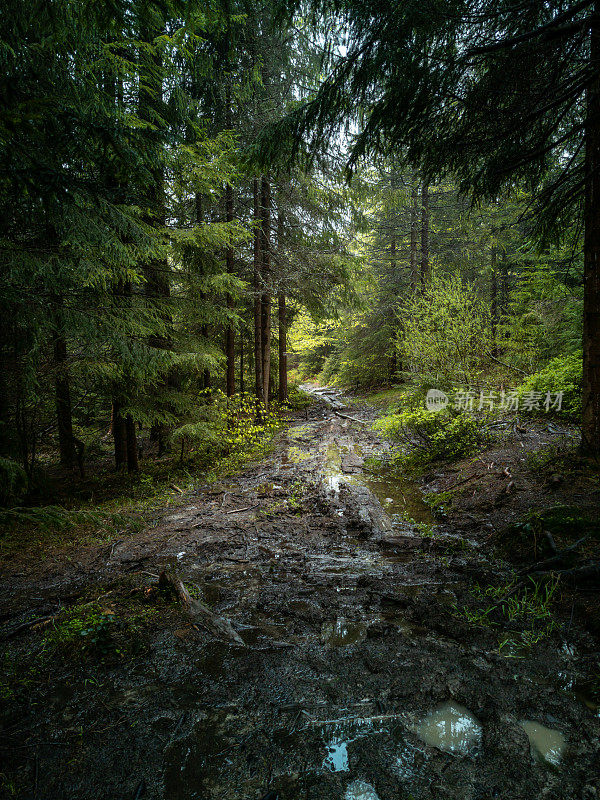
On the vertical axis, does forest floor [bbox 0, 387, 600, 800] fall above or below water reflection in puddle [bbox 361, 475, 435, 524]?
above

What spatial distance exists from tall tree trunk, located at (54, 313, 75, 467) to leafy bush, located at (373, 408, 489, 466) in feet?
24.3

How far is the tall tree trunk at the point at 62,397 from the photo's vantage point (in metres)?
6.13

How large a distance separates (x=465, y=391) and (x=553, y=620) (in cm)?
675

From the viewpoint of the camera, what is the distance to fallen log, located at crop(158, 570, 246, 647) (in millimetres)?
3090

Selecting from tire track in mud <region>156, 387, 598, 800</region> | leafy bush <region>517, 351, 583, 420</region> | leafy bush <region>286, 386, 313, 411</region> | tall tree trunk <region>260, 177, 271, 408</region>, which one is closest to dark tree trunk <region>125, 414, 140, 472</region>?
tall tree trunk <region>260, 177, 271, 408</region>

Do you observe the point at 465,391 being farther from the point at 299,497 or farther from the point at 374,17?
the point at 374,17

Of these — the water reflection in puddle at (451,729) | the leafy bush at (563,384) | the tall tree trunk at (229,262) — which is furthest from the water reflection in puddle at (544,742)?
the tall tree trunk at (229,262)

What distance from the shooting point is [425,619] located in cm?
320

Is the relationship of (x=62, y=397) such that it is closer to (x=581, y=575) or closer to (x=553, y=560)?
(x=553, y=560)

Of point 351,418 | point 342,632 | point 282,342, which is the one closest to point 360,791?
point 342,632

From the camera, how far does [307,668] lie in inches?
105

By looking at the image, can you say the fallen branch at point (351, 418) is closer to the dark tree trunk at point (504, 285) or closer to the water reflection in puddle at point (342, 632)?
the dark tree trunk at point (504, 285)

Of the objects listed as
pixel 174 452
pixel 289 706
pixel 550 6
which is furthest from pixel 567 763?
pixel 174 452

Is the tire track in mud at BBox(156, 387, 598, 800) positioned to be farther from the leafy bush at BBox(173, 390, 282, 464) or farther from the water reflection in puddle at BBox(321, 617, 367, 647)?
the leafy bush at BBox(173, 390, 282, 464)
